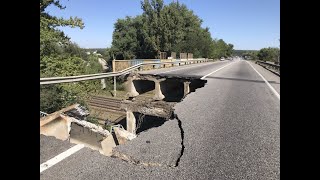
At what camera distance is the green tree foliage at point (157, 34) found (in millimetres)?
61594

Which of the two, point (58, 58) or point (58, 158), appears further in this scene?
point (58, 58)

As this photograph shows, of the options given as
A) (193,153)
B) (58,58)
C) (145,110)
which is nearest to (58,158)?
(193,153)

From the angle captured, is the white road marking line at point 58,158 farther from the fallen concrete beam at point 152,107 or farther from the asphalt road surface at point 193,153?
the fallen concrete beam at point 152,107

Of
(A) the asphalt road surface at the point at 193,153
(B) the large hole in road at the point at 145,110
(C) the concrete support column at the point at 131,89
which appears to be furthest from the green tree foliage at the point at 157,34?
(A) the asphalt road surface at the point at 193,153

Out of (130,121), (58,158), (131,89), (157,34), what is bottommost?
(130,121)

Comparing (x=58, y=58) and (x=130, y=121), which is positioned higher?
(x=58, y=58)

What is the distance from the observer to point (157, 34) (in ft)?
204

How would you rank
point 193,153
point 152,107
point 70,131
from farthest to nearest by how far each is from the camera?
point 152,107 → point 70,131 → point 193,153

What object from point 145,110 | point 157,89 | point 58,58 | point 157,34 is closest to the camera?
point 145,110

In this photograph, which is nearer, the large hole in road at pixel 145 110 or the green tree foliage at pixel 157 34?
the large hole in road at pixel 145 110

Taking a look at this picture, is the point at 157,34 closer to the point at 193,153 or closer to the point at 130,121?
the point at 130,121

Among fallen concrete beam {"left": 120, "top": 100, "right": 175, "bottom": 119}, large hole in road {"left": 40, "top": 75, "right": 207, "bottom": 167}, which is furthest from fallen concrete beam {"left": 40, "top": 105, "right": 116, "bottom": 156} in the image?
fallen concrete beam {"left": 120, "top": 100, "right": 175, "bottom": 119}
